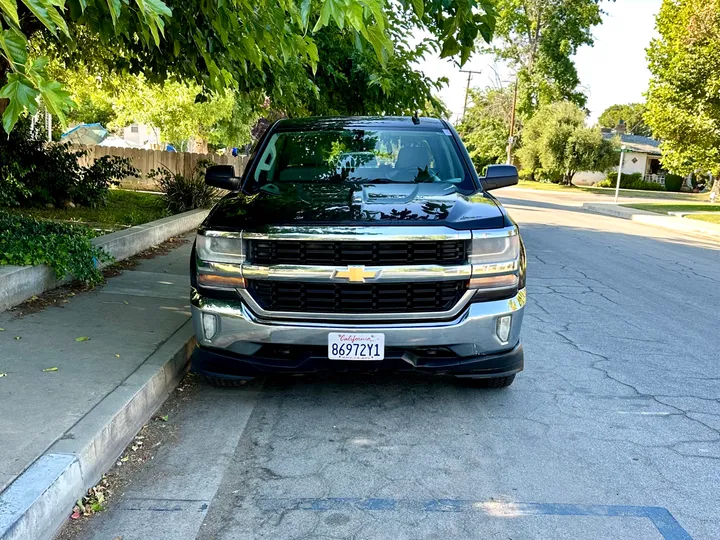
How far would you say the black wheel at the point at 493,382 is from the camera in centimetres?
468

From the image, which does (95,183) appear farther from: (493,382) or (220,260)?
(493,382)

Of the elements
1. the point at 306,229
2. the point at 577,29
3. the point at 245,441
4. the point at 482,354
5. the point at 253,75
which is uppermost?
the point at 577,29

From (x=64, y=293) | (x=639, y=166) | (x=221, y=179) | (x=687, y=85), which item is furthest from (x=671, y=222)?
(x=639, y=166)

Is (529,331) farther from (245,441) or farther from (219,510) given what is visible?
(219,510)

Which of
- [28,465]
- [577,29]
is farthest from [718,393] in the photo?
[577,29]

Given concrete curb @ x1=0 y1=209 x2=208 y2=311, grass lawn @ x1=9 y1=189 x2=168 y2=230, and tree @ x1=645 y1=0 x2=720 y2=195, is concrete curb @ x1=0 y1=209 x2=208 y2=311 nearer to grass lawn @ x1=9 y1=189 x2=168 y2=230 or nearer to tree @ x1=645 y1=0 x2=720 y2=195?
grass lawn @ x1=9 y1=189 x2=168 y2=230

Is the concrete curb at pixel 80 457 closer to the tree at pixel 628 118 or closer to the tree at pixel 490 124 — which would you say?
the tree at pixel 490 124

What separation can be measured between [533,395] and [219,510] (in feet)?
8.35

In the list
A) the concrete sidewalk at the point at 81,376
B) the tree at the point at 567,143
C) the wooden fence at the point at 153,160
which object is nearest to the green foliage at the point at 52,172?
the concrete sidewalk at the point at 81,376

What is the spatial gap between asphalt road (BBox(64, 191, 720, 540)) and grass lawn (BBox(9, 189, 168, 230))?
7507mm

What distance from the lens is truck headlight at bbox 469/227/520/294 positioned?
4074 mm

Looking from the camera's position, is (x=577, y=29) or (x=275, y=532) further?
(x=577, y=29)

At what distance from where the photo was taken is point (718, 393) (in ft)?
16.1

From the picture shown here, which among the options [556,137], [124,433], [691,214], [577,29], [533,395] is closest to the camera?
[124,433]
